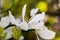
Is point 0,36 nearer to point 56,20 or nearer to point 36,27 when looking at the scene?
point 36,27

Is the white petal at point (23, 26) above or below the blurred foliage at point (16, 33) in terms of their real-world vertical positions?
above

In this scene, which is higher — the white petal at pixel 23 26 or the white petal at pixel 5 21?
the white petal at pixel 5 21

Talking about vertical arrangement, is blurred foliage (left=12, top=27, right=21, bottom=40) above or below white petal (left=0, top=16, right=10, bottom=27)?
below

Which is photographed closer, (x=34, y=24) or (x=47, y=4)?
(x=34, y=24)

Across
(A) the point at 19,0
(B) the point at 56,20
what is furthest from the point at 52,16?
(A) the point at 19,0

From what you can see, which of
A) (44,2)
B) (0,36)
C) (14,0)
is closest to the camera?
(0,36)

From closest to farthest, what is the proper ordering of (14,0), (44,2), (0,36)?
(0,36) → (14,0) → (44,2)

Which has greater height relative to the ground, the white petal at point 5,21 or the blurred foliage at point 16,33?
the white petal at point 5,21

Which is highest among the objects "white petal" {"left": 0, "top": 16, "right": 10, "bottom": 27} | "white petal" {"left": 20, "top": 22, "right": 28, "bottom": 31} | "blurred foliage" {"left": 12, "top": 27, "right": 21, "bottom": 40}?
"white petal" {"left": 0, "top": 16, "right": 10, "bottom": 27}

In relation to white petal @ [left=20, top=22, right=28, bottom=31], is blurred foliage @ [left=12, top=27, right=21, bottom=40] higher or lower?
lower

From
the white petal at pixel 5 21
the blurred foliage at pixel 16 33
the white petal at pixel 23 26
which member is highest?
the white petal at pixel 5 21

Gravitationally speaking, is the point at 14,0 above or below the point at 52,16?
above
